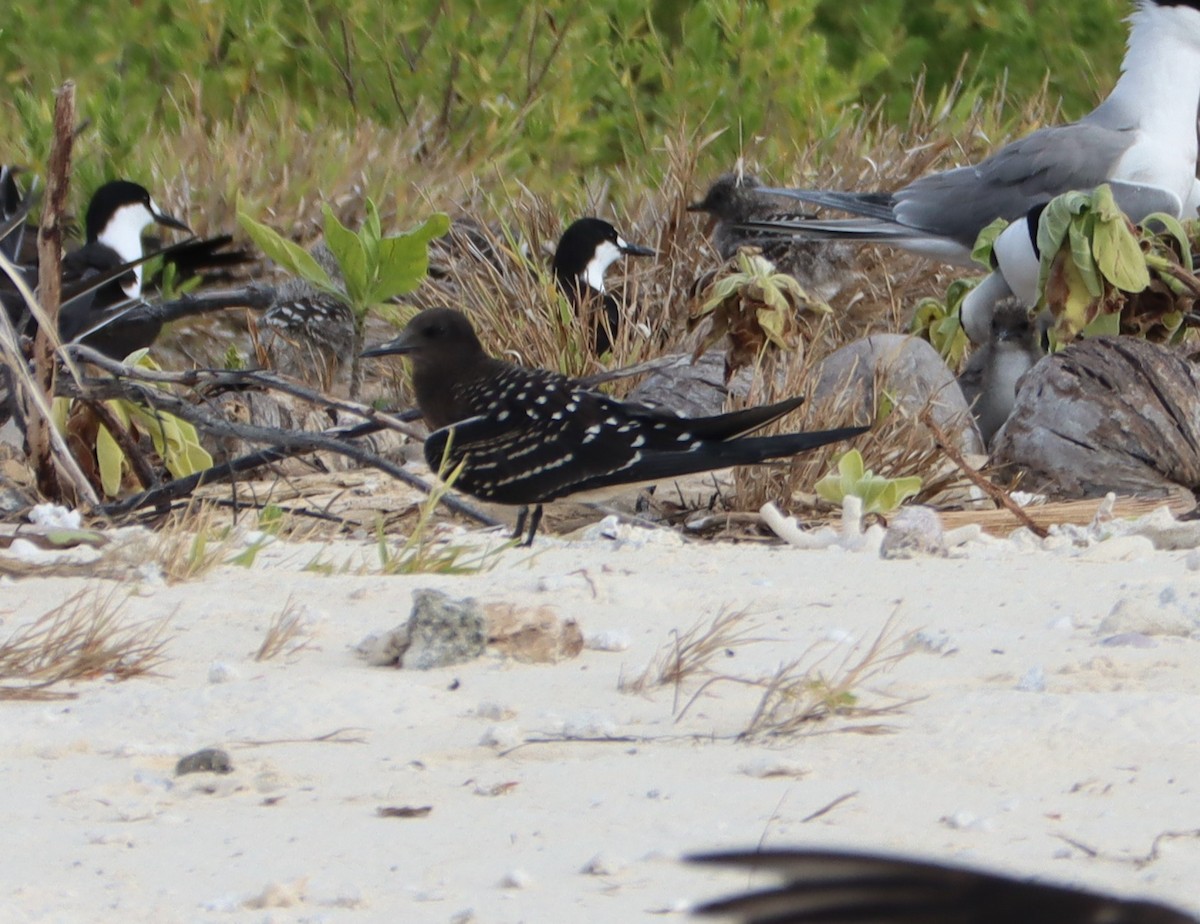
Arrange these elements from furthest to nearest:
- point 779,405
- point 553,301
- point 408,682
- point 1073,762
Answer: point 553,301 < point 779,405 < point 408,682 < point 1073,762

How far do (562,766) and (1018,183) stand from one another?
206 inches

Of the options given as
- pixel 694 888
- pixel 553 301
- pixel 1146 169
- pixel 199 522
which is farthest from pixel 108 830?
pixel 1146 169

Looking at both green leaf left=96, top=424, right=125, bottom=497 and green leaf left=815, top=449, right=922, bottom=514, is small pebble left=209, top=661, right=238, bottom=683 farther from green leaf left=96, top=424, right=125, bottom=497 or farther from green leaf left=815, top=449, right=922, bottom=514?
green leaf left=96, top=424, right=125, bottom=497

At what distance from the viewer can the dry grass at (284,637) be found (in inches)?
112

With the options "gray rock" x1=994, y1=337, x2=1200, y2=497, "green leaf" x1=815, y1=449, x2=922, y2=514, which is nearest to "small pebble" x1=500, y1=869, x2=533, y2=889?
"green leaf" x1=815, y1=449, x2=922, y2=514

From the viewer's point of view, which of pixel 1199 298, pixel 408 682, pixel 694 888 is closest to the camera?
pixel 694 888

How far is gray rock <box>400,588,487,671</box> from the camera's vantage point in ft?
9.14

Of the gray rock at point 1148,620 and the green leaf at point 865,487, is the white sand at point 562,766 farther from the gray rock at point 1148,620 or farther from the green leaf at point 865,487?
the green leaf at point 865,487

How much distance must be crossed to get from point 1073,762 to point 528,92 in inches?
324

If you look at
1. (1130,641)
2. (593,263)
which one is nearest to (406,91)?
(593,263)

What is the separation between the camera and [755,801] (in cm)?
209

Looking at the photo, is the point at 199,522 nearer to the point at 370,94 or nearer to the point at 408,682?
the point at 408,682

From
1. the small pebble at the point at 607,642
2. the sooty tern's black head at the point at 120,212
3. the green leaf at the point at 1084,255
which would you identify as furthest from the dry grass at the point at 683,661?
the sooty tern's black head at the point at 120,212

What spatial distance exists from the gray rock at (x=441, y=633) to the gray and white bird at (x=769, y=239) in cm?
414
